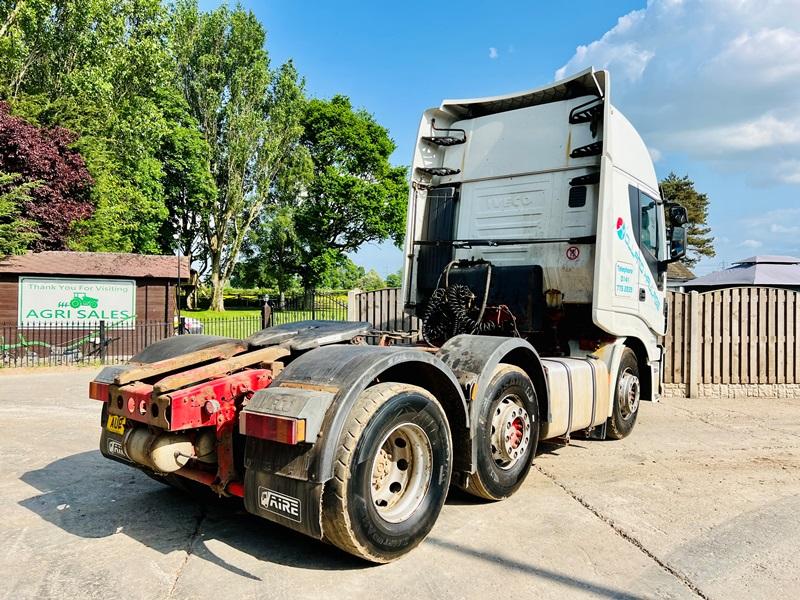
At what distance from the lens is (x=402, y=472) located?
3699mm

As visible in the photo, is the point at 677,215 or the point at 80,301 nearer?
the point at 677,215

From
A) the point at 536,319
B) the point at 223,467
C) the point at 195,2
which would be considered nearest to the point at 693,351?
the point at 536,319

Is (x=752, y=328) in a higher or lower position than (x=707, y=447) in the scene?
higher

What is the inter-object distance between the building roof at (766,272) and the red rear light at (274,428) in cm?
2296

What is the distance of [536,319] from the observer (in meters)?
6.27

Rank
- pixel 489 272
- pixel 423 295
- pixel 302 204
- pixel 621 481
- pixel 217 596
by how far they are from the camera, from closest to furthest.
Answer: pixel 217 596 < pixel 621 481 < pixel 489 272 < pixel 423 295 < pixel 302 204

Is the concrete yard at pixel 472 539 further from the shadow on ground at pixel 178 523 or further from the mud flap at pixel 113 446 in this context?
the mud flap at pixel 113 446

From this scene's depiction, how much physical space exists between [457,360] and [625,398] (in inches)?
131

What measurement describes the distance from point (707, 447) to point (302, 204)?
112ft

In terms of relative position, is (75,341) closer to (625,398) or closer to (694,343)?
(625,398)

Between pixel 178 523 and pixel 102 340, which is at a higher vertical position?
pixel 102 340

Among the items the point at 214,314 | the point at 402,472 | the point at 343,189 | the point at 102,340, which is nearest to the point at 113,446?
the point at 402,472

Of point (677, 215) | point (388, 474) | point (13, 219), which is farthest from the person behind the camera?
point (13, 219)

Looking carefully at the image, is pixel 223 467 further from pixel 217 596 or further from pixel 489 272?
pixel 489 272
